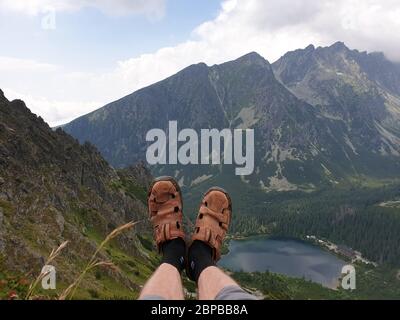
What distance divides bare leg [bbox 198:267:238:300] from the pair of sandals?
10.1ft

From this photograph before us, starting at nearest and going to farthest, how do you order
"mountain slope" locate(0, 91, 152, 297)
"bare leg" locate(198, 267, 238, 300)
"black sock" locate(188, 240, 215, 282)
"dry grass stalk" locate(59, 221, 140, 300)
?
"dry grass stalk" locate(59, 221, 140, 300) < "bare leg" locate(198, 267, 238, 300) < "black sock" locate(188, 240, 215, 282) < "mountain slope" locate(0, 91, 152, 297)

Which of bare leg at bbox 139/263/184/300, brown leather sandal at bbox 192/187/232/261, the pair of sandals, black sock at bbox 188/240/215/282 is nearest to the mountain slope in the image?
the pair of sandals

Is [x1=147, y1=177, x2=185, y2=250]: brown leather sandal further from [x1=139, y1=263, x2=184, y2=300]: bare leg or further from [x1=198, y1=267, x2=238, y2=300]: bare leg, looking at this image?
[x1=139, y1=263, x2=184, y2=300]: bare leg

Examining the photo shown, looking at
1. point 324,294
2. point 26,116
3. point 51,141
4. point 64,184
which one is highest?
point 26,116

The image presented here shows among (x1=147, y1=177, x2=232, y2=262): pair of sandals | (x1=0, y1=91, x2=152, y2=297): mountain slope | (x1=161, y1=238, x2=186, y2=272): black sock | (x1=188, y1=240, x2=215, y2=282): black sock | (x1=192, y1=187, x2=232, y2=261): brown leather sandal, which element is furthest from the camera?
(x1=0, y1=91, x2=152, y2=297): mountain slope

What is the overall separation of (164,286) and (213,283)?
74cm

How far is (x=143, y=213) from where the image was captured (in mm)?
102188

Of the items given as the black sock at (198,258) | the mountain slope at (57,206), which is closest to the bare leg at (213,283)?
the black sock at (198,258)

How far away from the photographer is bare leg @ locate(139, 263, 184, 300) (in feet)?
16.9

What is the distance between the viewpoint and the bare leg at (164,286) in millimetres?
5145

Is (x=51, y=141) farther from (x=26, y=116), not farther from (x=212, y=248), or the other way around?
(x=212, y=248)
